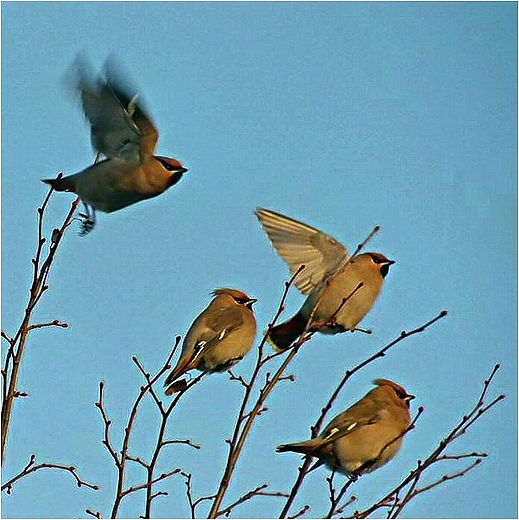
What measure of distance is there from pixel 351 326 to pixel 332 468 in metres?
0.76

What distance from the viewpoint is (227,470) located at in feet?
10.1

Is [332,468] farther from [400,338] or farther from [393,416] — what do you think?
[400,338]

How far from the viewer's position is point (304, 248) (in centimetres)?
490

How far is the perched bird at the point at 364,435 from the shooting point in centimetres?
419

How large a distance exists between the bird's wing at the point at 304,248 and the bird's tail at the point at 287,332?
17cm

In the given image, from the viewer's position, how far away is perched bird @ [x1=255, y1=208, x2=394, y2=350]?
4.69 m

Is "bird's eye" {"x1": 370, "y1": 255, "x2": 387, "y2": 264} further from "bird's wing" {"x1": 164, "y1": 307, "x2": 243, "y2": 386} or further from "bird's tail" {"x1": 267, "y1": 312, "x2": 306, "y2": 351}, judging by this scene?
"bird's wing" {"x1": 164, "y1": 307, "x2": 243, "y2": 386}

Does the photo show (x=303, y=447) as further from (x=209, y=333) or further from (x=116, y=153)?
(x=116, y=153)

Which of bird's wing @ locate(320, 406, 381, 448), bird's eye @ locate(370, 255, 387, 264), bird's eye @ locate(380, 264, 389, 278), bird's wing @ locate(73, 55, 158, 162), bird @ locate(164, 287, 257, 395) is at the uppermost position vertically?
bird's eye @ locate(370, 255, 387, 264)

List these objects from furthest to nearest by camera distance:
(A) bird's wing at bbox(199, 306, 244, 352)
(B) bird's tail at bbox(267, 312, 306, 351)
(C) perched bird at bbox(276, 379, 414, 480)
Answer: (B) bird's tail at bbox(267, 312, 306, 351) < (A) bird's wing at bbox(199, 306, 244, 352) < (C) perched bird at bbox(276, 379, 414, 480)

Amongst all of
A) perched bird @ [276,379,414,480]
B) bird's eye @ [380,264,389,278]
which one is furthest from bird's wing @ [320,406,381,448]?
bird's eye @ [380,264,389,278]

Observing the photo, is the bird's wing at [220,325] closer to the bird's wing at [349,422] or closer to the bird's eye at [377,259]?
the bird's wing at [349,422]

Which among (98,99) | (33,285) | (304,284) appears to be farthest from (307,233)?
(33,285)

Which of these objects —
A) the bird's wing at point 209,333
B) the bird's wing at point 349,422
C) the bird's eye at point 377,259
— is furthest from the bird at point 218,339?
the bird's eye at point 377,259
